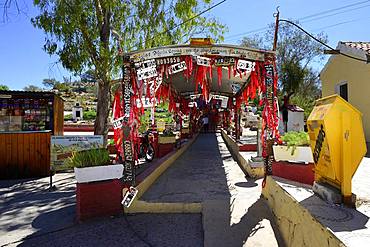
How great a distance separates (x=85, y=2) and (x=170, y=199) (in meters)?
6.24

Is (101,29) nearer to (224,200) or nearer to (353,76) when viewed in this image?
(224,200)

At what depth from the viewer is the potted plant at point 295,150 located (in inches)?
183

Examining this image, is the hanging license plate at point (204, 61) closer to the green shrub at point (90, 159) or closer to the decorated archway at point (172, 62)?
the decorated archway at point (172, 62)

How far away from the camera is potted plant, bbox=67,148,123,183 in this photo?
4520 mm

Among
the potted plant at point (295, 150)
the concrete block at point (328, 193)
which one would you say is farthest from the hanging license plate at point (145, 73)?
the concrete block at point (328, 193)

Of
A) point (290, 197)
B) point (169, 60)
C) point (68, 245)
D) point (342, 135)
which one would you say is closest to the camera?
point (342, 135)

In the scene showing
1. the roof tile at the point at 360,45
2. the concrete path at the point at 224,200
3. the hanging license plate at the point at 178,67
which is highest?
the roof tile at the point at 360,45

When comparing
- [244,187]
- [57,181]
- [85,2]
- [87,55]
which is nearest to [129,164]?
[244,187]

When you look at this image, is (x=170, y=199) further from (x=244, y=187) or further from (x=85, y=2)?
(x=85, y=2)

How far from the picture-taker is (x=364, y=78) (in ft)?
43.1

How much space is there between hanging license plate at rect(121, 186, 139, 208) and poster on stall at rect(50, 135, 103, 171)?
3333 mm

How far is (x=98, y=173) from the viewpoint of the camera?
4.62m

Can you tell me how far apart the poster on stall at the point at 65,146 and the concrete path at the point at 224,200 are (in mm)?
2253

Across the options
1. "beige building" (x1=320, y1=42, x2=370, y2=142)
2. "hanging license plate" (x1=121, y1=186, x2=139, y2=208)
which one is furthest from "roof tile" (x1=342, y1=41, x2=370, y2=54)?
"hanging license plate" (x1=121, y1=186, x2=139, y2=208)
